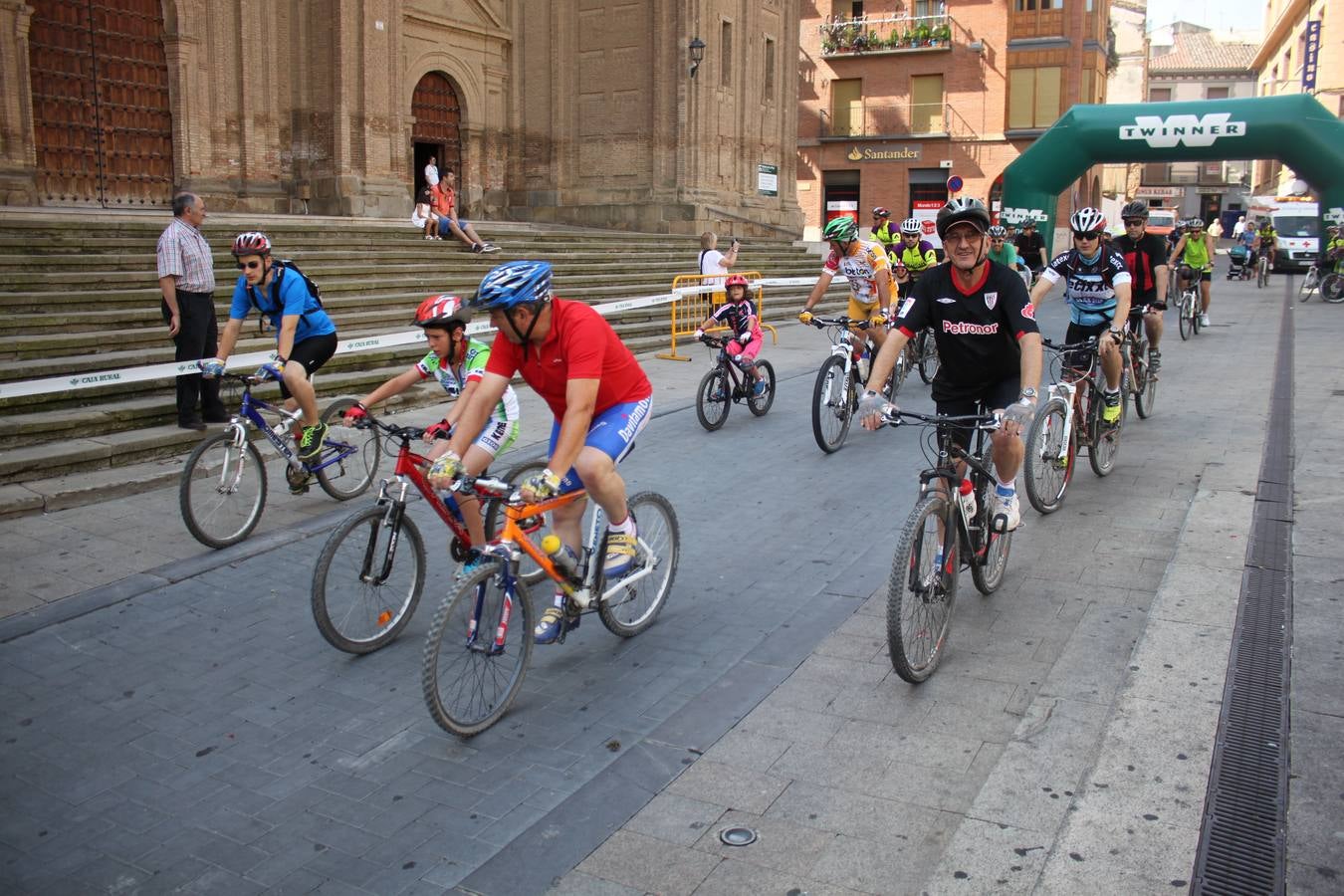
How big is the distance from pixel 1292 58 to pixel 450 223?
59596 millimetres

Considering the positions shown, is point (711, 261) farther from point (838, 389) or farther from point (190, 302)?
point (190, 302)

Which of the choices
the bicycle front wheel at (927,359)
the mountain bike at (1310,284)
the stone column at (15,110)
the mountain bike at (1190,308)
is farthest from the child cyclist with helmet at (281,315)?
the mountain bike at (1310,284)

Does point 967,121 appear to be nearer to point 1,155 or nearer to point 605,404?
point 1,155

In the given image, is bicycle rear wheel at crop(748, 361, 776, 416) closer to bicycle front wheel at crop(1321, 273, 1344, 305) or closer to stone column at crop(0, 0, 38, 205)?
stone column at crop(0, 0, 38, 205)

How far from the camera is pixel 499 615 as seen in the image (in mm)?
4512

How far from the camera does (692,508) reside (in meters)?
7.93

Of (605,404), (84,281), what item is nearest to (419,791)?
(605,404)

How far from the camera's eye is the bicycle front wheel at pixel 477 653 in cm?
425

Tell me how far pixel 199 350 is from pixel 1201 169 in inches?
2801

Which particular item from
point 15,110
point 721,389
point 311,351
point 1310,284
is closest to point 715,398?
point 721,389

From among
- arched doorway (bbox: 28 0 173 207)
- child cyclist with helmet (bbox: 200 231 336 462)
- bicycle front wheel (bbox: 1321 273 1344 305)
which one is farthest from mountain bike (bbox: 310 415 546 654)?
bicycle front wheel (bbox: 1321 273 1344 305)

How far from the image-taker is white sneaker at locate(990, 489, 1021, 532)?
18.4 feet

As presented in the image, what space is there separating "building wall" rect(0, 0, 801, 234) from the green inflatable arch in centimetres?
826

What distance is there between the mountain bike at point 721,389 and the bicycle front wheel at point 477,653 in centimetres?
614
